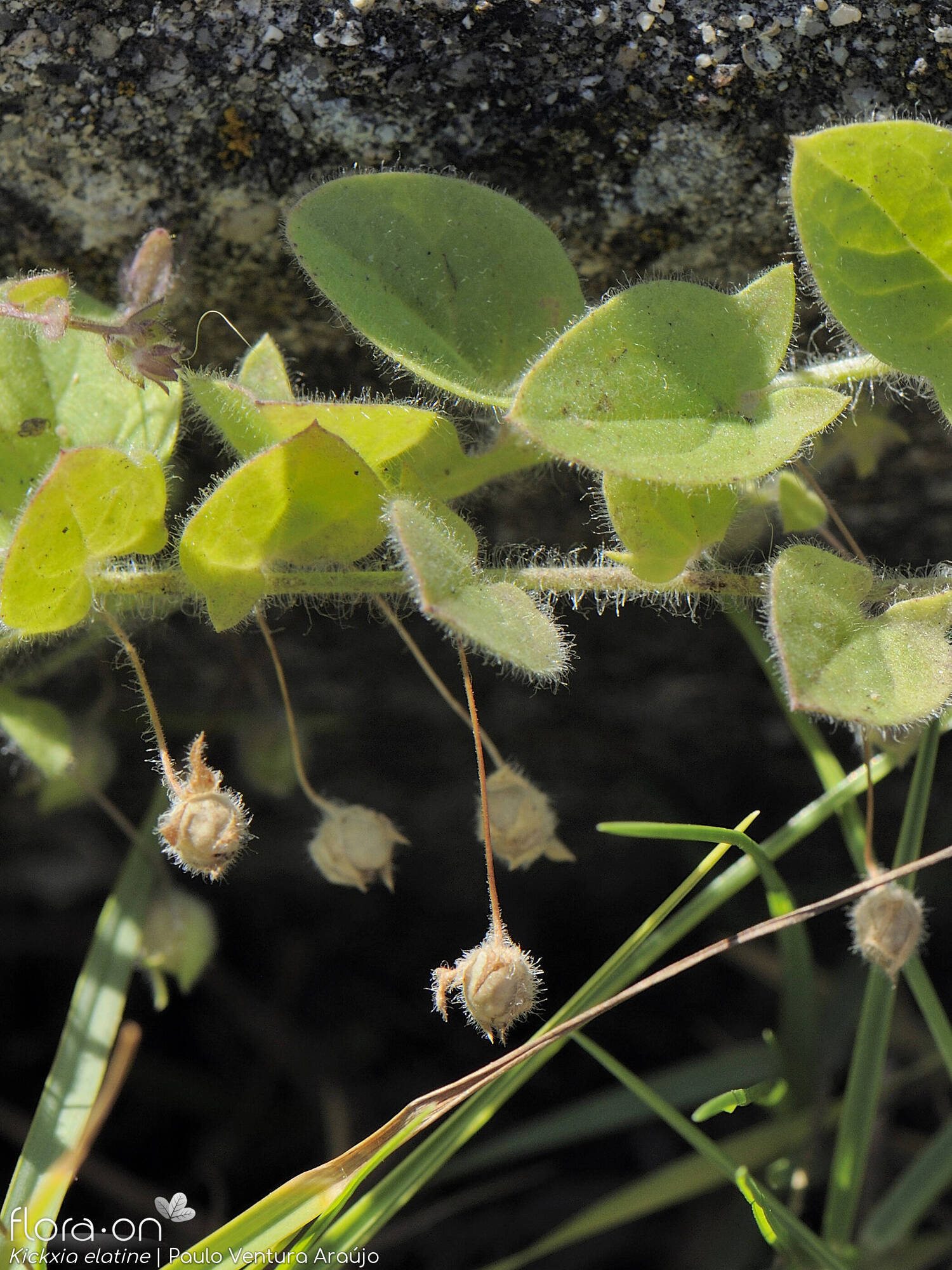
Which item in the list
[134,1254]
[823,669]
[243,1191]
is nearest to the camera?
[823,669]

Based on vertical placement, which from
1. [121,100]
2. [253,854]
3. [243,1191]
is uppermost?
[121,100]

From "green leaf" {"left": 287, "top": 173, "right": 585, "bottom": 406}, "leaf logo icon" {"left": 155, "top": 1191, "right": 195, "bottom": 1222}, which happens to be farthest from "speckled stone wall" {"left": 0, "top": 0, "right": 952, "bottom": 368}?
"leaf logo icon" {"left": 155, "top": 1191, "right": 195, "bottom": 1222}

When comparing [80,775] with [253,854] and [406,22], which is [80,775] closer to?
[253,854]

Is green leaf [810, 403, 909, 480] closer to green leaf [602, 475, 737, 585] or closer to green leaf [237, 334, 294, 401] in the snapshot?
green leaf [602, 475, 737, 585]

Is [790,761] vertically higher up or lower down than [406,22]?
lower down

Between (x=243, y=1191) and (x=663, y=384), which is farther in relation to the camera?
(x=243, y=1191)

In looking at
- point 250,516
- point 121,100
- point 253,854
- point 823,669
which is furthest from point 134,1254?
point 121,100

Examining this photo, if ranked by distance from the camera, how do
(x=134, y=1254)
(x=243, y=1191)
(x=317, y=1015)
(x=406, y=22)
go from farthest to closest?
1. (x=317, y=1015)
2. (x=243, y=1191)
3. (x=134, y=1254)
4. (x=406, y=22)

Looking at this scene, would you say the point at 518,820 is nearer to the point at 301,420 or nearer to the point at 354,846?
the point at 354,846

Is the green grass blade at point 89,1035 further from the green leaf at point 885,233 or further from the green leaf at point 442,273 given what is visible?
the green leaf at point 885,233
